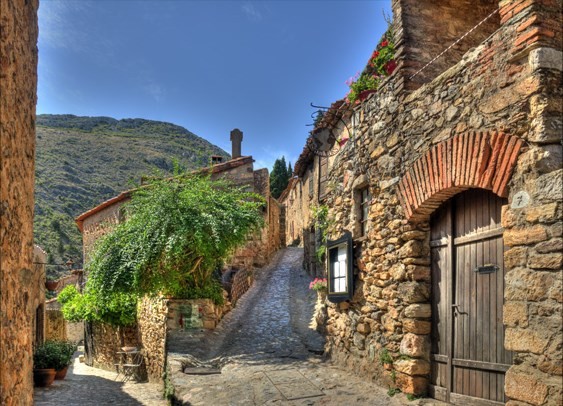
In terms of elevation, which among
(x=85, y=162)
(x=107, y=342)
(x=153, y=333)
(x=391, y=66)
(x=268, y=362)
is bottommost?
(x=107, y=342)

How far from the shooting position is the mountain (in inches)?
1286

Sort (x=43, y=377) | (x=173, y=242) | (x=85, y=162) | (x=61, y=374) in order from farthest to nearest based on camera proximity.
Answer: (x=85, y=162) < (x=61, y=374) < (x=43, y=377) < (x=173, y=242)

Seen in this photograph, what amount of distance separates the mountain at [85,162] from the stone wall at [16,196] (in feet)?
56.0

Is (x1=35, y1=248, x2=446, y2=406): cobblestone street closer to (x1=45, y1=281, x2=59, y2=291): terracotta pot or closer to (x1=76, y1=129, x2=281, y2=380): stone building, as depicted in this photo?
(x1=76, y1=129, x2=281, y2=380): stone building

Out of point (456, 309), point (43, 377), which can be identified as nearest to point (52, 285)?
point (43, 377)

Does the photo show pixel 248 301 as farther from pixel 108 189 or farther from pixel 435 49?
pixel 108 189

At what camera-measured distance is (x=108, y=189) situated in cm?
4353

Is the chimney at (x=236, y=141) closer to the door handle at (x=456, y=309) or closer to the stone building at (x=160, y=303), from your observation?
the stone building at (x=160, y=303)

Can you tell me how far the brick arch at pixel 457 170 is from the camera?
3.52 meters

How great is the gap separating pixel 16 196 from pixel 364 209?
4.73 metres

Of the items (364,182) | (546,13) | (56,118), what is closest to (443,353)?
(364,182)

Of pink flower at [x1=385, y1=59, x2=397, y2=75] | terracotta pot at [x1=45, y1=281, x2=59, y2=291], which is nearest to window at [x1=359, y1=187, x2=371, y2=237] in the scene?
pink flower at [x1=385, y1=59, x2=397, y2=75]

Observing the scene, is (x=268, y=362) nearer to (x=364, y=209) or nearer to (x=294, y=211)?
(x=364, y=209)

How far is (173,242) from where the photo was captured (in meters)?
8.73
